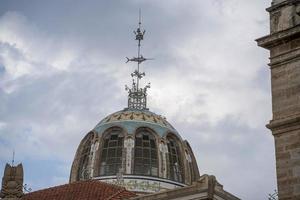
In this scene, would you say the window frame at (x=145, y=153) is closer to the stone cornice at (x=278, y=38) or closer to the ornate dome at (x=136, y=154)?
the ornate dome at (x=136, y=154)

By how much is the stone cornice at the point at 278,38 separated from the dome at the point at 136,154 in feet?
65.9

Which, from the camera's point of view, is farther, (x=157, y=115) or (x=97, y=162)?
(x=157, y=115)

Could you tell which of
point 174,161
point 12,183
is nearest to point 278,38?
point 12,183

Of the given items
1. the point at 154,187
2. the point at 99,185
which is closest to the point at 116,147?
the point at 154,187

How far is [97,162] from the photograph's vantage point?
42.5m

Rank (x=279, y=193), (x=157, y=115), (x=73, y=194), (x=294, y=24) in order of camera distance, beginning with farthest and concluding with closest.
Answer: (x=157, y=115), (x=73, y=194), (x=294, y=24), (x=279, y=193)

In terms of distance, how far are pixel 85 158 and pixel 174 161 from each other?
5.70m

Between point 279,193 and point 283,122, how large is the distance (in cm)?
206

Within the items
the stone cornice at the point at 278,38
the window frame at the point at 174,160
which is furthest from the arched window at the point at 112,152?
the stone cornice at the point at 278,38

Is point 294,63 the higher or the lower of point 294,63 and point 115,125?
the lower

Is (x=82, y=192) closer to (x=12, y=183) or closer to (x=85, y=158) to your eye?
(x=12, y=183)

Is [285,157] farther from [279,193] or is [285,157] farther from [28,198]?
[28,198]

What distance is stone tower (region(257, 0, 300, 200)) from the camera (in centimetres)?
1950

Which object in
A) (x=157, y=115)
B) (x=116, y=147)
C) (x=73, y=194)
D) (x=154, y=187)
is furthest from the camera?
(x=157, y=115)
